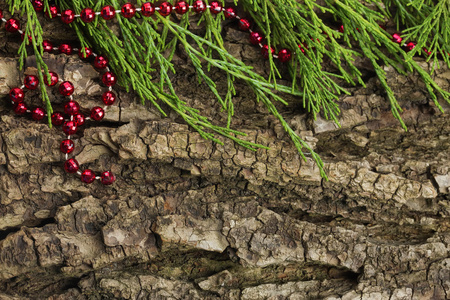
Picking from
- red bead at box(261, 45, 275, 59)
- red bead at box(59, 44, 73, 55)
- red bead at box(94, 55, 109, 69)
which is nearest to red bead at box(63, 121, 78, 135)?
red bead at box(94, 55, 109, 69)

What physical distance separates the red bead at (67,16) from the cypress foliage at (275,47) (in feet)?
0.33

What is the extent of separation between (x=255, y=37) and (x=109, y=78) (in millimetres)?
1206

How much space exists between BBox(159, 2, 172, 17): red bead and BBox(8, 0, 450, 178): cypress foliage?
5 centimetres

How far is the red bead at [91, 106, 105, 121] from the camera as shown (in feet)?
10.9

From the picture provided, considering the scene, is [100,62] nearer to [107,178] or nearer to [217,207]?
[107,178]

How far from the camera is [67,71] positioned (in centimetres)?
332

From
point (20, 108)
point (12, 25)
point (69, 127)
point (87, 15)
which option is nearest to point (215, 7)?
point (87, 15)

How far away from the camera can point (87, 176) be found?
10.8 feet

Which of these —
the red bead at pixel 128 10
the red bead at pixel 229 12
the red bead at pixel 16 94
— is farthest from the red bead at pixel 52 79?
the red bead at pixel 229 12

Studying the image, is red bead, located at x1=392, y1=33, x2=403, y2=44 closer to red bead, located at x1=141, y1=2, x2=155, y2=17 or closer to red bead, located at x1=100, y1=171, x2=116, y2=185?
red bead, located at x1=141, y1=2, x2=155, y2=17

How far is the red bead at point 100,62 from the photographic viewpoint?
131 inches

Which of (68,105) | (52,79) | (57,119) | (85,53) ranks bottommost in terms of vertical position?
(57,119)

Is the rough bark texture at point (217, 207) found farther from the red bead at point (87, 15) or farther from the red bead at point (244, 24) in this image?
the red bead at point (87, 15)

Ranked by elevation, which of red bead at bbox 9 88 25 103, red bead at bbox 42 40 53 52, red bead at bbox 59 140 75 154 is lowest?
red bead at bbox 59 140 75 154
